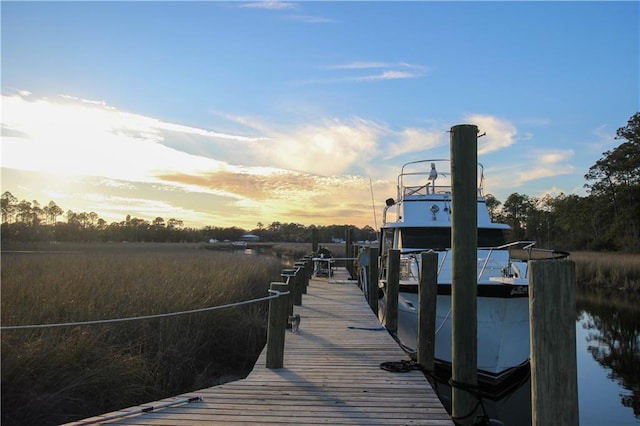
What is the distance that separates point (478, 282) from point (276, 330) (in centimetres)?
395

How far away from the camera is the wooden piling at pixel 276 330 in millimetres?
5195

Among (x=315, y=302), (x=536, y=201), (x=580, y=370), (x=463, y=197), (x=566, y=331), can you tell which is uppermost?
(x=536, y=201)

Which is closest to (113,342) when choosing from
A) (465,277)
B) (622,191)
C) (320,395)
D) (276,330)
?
(276,330)

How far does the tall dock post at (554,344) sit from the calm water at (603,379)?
5.28 meters

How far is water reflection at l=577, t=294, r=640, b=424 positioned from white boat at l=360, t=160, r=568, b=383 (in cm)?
254

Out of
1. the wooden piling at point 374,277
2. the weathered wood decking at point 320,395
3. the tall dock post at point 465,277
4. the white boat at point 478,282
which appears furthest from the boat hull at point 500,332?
the wooden piling at point 374,277

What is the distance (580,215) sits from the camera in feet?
159

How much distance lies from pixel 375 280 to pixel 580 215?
1795 inches

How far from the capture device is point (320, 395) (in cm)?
441

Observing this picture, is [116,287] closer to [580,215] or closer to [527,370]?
[527,370]

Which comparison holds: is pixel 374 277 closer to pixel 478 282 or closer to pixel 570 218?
pixel 478 282

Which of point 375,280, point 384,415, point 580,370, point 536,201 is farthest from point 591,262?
point 536,201

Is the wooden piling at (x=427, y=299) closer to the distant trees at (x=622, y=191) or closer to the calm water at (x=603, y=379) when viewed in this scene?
the calm water at (x=603, y=379)

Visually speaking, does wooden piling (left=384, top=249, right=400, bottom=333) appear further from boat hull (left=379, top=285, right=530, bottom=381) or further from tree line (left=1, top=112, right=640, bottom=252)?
tree line (left=1, top=112, right=640, bottom=252)
